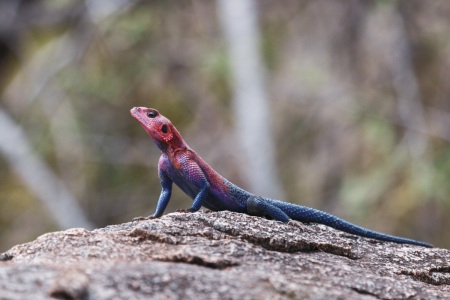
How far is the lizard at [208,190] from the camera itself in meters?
4.09

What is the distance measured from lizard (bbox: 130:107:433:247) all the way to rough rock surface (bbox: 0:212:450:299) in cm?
9

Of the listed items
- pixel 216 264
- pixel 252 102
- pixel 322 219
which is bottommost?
pixel 216 264

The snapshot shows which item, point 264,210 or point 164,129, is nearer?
point 264,210

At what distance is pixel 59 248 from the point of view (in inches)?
125

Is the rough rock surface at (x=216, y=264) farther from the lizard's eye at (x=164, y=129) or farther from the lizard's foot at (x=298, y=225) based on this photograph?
the lizard's eye at (x=164, y=129)

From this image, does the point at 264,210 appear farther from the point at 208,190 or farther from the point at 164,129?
the point at 164,129

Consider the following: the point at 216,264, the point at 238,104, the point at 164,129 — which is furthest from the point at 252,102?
the point at 216,264

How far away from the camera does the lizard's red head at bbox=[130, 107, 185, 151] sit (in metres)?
4.20

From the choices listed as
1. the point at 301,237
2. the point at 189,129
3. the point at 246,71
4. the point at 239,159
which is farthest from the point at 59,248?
the point at 189,129

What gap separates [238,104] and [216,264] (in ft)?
24.2

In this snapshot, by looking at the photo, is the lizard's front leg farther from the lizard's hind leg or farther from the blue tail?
the blue tail

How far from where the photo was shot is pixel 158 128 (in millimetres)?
4227

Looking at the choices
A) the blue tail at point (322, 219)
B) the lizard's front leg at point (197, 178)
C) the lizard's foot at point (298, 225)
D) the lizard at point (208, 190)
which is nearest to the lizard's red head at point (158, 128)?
the lizard at point (208, 190)

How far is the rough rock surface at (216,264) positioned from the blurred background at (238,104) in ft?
17.1
